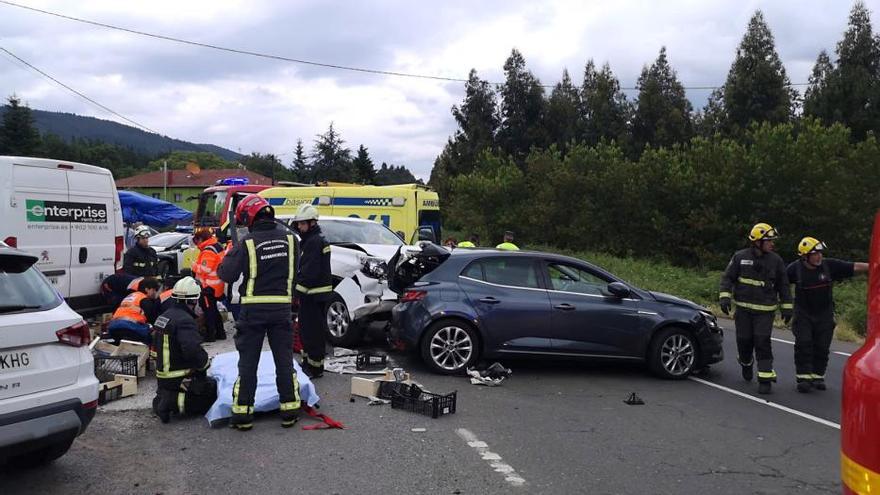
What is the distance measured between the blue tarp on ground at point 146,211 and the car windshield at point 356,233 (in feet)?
40.4

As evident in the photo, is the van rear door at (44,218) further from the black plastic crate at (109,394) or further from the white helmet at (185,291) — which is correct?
the white helmet at (185,291)

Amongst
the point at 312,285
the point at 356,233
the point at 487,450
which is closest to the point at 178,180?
the point at 356,233

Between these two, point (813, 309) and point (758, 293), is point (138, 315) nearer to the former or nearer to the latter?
point (758, 293)

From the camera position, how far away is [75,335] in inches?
175

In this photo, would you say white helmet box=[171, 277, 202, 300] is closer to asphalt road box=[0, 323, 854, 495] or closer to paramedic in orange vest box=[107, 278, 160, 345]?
asphalt road box=[0, 323, 854, 495]

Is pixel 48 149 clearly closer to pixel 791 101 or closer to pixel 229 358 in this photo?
pixel 791 101

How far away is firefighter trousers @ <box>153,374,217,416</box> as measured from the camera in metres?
5.80

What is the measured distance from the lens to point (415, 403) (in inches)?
247

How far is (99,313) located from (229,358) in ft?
12.3

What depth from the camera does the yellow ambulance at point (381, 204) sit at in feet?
54.3

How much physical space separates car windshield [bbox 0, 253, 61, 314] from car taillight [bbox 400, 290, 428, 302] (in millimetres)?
4023

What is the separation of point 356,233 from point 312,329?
141 inches

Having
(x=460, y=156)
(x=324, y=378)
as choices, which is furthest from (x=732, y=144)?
(x=460, y=156)

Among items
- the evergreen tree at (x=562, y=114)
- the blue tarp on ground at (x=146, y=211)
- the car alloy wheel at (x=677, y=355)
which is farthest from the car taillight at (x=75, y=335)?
the evergreen tree at (x=562, y=114)
